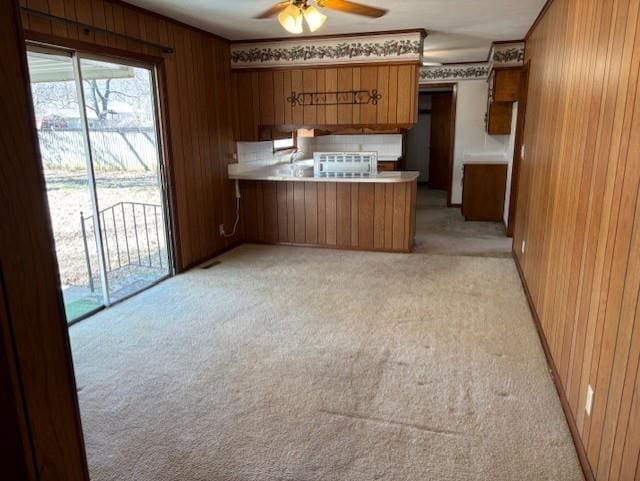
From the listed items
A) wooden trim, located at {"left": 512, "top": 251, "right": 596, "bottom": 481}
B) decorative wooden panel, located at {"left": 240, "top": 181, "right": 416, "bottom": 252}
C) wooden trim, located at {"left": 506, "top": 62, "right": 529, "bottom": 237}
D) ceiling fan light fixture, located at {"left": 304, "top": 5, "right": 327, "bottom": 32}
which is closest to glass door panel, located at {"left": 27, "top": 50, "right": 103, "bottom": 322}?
ceiling fan light fixture, located at {"left": 304, "top": 5, "right": 327, "bottom": 32}

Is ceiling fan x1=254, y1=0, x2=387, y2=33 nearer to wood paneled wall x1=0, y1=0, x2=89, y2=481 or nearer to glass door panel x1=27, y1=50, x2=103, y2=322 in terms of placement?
glass door panel x1=27, y1=50, x2=103, y2=322

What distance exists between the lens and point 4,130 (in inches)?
30.0

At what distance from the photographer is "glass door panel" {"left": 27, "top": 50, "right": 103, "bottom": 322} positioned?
3.22 m

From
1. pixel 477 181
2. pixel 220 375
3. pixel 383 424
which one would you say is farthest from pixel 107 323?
pixel 477 181

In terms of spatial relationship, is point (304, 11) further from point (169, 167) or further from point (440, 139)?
point (440, 139)

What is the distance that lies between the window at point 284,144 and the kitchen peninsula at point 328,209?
90 centimetres

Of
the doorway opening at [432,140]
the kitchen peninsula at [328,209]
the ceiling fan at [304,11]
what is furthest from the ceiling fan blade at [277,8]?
the doorway opening at [432,140]

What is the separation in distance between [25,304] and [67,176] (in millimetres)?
2981

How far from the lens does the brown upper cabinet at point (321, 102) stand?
16.6 ft

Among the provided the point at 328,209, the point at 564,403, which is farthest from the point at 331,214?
the point at 564,403

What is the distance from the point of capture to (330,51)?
514 centimetres

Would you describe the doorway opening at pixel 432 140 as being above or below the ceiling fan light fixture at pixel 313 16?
below

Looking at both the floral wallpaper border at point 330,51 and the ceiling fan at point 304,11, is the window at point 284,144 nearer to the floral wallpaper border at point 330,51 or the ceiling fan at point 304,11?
the floral wallpaper border at point 330,51

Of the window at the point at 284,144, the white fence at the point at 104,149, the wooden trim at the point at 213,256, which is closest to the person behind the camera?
the white fence at the point at 104,149
